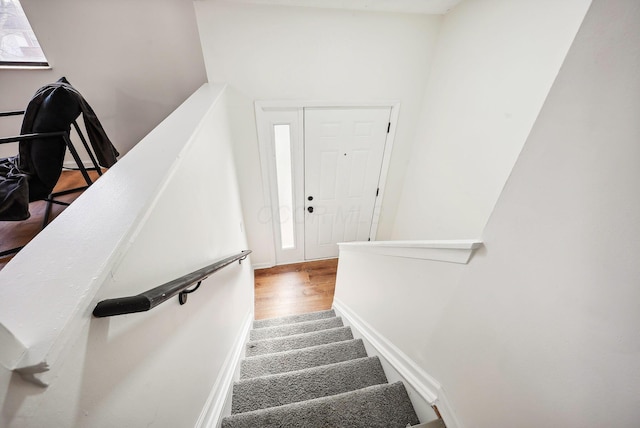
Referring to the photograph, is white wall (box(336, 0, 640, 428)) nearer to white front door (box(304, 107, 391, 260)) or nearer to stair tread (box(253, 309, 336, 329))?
stair tread (box(253, 309, 336, 329))

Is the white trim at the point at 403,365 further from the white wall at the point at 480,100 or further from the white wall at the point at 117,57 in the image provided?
the white wall at the point at 117,57

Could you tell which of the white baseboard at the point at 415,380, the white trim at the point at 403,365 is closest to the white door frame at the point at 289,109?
the white trim at the point at 403,365

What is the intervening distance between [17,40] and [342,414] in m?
4.19

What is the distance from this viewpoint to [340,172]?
268 centimetres

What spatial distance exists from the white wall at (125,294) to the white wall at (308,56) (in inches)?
41.5

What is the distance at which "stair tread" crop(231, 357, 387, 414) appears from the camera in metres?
1.18

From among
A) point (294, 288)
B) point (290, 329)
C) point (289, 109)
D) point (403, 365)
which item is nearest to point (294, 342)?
point (290, 329)

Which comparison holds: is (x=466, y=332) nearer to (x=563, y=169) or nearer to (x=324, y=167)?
(x=563, y=169)

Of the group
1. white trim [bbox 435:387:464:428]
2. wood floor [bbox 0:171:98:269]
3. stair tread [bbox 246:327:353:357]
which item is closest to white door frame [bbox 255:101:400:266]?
stair tread [bbox 246:327:353:357]

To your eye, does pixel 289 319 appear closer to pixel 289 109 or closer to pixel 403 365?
pixel 403 365

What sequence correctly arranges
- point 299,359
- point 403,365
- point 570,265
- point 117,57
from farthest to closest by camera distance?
point 117,57, point 299,359, point 403,365, point 570,265

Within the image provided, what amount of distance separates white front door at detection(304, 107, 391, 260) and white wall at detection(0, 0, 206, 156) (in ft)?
5.07

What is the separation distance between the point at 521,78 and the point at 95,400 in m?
2.23

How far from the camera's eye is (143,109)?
255 cm
